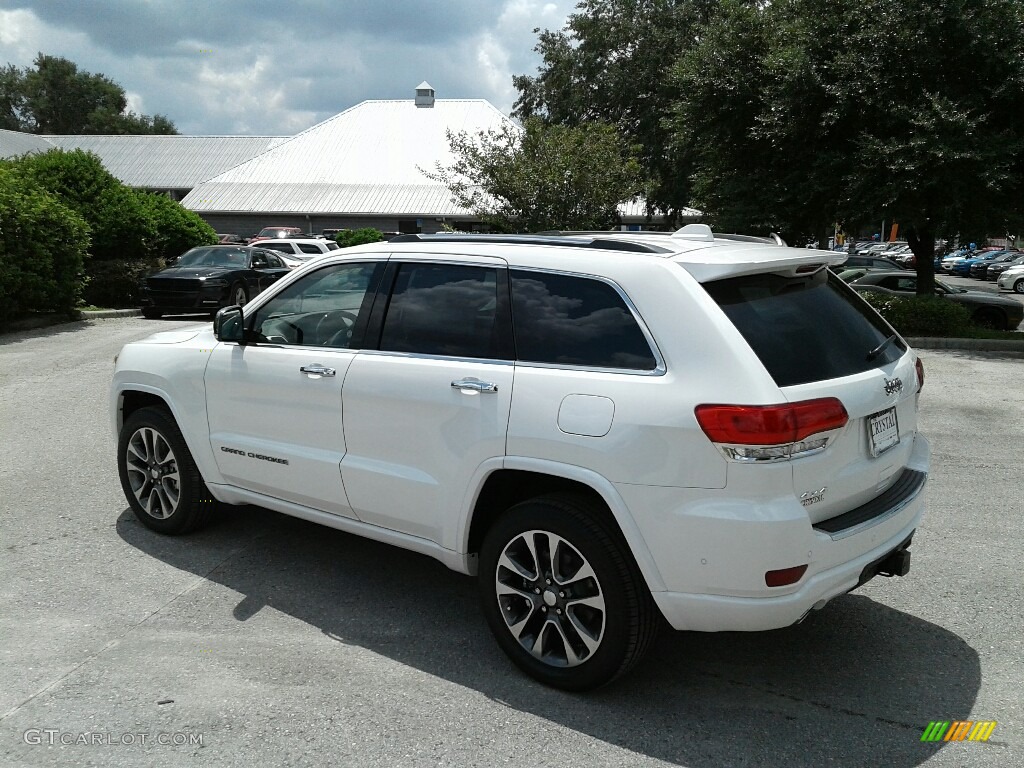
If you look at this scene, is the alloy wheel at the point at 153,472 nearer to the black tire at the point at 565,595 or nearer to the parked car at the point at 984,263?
the black tire at the point at 565,595

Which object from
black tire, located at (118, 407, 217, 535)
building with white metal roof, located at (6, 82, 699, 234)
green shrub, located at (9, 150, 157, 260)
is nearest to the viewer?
black tire, located at (118, 407, 217, 535)

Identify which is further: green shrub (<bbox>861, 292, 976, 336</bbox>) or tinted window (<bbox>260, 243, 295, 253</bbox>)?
tinted window (<bbox>260, 243, 295, 253</bbox>)

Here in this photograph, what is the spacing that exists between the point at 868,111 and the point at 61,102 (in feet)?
358

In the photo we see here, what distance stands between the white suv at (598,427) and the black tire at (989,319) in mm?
14822

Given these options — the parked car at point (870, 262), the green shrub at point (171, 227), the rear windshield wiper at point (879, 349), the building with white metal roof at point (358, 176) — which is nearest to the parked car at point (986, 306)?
the parked car at point (870, 262)

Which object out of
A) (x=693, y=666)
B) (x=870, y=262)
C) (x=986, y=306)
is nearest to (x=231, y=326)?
(x=693, y=666)

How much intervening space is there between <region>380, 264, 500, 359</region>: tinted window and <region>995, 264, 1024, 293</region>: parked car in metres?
37.1

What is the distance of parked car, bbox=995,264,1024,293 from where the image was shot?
35.2 metres

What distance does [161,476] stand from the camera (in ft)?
17.5

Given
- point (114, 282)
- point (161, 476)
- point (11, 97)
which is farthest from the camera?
point (11, 97)

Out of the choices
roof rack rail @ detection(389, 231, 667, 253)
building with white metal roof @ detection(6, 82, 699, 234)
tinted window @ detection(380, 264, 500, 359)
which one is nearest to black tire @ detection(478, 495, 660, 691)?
tinted window @ detection(380, 264, 500, 359)

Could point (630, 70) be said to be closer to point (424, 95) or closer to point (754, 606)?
point (424, 95)

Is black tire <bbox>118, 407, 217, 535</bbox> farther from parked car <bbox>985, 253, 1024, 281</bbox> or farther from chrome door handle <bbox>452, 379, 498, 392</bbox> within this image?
parked car <bbox>985, 253, 1024, 281</bbox>

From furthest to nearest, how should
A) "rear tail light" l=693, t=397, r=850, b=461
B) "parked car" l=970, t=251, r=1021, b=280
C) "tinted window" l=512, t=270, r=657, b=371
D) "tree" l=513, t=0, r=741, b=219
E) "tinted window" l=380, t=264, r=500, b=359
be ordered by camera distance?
"parked car" l=970, t=251, r=1021, b=280 < "tree" l=513, t=0, r=741, b=219 < "tinted window" l=380, t=264, r=500, b=359 < "tinted window" l=512, t=270, r=657, b=371 < "rear tail light" l=693, t=397, r=850, b=461
